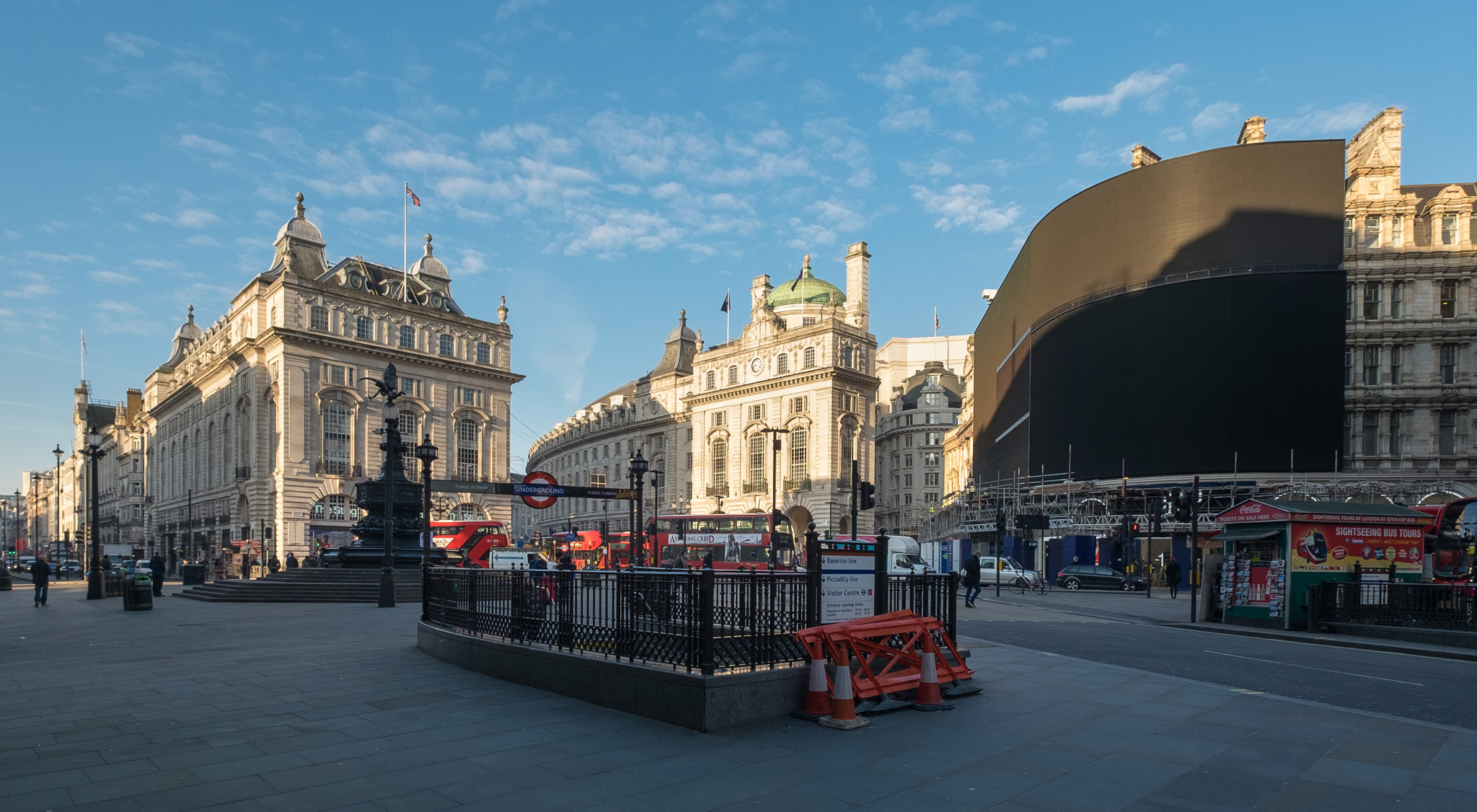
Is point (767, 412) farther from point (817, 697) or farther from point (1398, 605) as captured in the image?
→ point (817, 697)

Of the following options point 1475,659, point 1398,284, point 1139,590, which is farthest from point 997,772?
point 1398,284

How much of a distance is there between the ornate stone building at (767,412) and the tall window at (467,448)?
12420mm

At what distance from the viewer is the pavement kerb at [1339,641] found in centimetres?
1630

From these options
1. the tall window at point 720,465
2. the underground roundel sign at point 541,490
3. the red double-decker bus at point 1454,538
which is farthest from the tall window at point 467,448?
the red double-decker bus at point 1454,538

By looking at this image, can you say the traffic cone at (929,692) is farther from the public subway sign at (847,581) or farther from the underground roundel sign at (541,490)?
the underground roundel sign at (541,490)

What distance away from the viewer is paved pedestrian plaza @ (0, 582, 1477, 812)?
6301mm

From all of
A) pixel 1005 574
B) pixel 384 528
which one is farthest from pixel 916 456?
pixel 384 528

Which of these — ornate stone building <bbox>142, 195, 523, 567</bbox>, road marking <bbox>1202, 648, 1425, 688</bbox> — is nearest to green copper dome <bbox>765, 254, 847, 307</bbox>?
ornate stone building <bbox>142, 195, 523, 567</bbox>

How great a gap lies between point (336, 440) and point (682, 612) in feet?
227

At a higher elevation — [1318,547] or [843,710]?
[843,710]

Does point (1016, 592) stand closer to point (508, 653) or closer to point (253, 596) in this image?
point (253, 596)

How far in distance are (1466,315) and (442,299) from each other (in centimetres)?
7264

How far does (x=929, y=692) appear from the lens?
951 centimetres

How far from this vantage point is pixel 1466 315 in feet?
151
